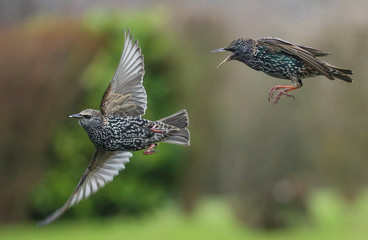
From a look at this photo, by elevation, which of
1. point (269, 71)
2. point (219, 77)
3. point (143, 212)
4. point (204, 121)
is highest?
point (269, 71)

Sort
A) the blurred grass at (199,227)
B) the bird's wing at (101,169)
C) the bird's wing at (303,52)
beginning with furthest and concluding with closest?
the blurred grass at (199,227)
the bird's wing at (101,169)
the bird's wing at (303,52)

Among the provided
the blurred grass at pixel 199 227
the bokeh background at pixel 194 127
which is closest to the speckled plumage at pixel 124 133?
the bokeh background at pixel 194 127

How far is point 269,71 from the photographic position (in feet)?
9.11

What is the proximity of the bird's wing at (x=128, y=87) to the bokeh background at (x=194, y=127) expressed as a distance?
12.2 meters

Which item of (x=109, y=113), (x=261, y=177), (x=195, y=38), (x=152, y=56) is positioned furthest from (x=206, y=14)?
(x=109, y=113)

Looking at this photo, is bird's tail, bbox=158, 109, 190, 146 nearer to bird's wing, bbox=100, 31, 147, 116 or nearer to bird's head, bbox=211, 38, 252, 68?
bird's wing, bbox=100, 31, 147, 116

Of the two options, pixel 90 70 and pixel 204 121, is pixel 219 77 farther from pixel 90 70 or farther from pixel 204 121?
pixel 90 70

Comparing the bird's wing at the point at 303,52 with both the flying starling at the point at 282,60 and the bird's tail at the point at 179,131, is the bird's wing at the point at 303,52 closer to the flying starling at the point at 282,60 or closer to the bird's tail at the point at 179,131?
the flying starling at the point at 282,60

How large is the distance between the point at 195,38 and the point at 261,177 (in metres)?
4.38

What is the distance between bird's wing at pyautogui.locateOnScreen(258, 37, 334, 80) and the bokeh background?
12793 millimetres

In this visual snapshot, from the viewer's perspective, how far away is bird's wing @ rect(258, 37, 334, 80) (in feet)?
8.81

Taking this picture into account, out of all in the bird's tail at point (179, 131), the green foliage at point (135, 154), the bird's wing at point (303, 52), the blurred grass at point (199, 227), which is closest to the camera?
the bird's wing at point (303, 52)

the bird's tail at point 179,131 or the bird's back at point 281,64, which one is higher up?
the bird's back at point 281,64

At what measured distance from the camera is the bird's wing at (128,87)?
11.2 feet
